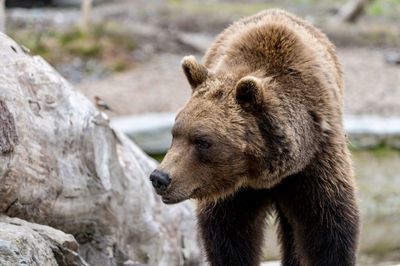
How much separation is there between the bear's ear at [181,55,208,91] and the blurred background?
1897mm

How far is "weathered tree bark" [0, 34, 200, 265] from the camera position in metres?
5.48

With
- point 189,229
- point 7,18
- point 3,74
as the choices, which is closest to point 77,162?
point 3,74

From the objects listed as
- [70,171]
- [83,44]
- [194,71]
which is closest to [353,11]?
[83,44]

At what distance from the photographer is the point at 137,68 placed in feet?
47.5

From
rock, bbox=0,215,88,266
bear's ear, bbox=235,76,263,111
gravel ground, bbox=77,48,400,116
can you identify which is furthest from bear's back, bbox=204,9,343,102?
gravel ground, bbox=77,48,400,116

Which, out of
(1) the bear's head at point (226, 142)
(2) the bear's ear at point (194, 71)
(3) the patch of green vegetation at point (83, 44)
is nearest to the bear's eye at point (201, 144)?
(1) the bear's head at point (226, 142)

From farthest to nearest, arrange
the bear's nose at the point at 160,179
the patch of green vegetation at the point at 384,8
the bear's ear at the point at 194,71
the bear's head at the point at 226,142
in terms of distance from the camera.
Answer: the patch of green vegetation at the point at 384,8
the bear's ear at the point at 194,71
the bear's head at the point at 226,142
the bear's nose at the point at 160,179

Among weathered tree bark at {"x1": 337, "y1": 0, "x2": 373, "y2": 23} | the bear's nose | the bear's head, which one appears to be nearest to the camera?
the bear's nose

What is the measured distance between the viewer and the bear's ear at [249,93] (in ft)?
16.0

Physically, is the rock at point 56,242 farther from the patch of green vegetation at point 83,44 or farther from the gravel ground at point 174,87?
the patch of green vegetation at point 83,44

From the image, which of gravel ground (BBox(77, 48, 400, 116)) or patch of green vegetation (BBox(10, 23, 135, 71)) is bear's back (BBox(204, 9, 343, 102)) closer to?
gravel ground (BBox(77, 48, 400, 116))

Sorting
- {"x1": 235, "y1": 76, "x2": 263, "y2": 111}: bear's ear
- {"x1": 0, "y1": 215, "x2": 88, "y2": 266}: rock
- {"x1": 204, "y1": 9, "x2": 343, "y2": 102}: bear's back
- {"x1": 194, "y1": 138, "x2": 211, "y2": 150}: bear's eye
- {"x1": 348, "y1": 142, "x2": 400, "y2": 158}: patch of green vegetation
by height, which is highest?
{"x1": 204, "y1": 9, "x2": 343, "y2": 102}: bear's back

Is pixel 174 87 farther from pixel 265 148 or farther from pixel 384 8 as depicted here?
pixel 265 148

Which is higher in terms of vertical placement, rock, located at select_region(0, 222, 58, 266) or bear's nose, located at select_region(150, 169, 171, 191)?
bear's nose, located at select_region(150, 169, 171, 191)
